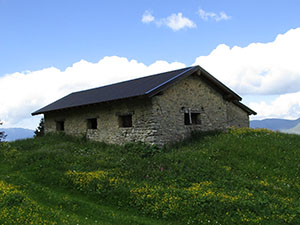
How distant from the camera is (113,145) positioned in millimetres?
17656

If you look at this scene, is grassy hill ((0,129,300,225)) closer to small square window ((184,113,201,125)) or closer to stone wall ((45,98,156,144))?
stone wall ((45,98,156,144))

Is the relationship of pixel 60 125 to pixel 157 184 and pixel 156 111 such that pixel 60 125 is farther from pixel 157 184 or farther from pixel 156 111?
pixel 157 184

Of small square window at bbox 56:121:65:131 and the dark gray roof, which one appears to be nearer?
the dark gray roof

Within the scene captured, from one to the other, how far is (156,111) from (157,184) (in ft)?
19.9

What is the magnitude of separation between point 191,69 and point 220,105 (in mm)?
4387

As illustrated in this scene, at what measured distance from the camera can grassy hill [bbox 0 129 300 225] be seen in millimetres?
8383

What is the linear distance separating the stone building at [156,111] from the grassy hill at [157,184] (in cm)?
112

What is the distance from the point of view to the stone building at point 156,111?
53.4 ft

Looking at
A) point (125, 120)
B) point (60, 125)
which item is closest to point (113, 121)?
point (125, 120)

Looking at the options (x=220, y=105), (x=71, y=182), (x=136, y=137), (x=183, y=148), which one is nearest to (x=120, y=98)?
(x=136, y=137)

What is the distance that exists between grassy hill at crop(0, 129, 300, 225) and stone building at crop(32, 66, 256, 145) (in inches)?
44.1

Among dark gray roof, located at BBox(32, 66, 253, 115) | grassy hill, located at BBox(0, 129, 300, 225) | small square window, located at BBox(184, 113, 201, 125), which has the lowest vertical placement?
grassy hill, located at BBox(0, 129, 300, 225)

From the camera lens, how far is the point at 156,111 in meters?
16.1

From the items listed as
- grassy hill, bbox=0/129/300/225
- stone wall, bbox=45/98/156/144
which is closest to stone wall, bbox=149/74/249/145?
stone wall, bbox=45/98/156/144
